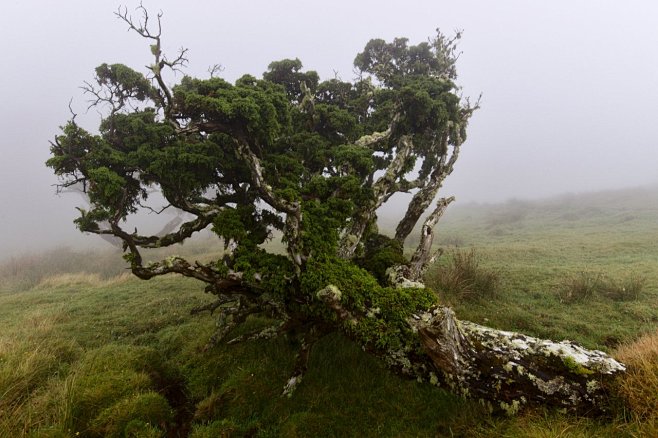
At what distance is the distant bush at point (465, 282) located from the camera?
12.4 metres

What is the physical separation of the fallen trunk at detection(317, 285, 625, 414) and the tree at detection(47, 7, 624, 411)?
0.08ft

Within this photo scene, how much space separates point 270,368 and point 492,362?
17.8 feet

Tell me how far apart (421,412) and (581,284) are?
1070cm

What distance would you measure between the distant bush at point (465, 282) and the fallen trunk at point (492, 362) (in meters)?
5.24

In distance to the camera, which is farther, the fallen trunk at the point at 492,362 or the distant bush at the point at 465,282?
the distant bush at the point at 465,282

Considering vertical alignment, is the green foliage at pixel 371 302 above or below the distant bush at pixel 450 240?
above

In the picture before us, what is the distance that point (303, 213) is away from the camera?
8.97m

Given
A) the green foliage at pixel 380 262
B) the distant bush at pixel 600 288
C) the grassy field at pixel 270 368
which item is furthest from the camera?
the distant bush at pixel 600 288

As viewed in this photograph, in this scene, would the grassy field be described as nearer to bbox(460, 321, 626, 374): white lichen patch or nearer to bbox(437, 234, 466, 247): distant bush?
bbox(460, 321, 626, 374): white lichen patch

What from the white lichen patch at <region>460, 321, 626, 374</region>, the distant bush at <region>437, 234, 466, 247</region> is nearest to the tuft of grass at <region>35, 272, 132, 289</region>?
the white lichen patch at <region>460, 321, 626, 374</region>

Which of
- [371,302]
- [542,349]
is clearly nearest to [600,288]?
[542,349]

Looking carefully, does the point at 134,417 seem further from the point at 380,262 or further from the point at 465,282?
the point at 465,282

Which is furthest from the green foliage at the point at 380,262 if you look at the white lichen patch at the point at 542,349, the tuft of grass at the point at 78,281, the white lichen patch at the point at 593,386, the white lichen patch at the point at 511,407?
the tuft of grass at the point at 78,281

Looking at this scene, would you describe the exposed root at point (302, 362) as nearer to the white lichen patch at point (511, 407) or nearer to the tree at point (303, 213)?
the tree at point (303, 213)
